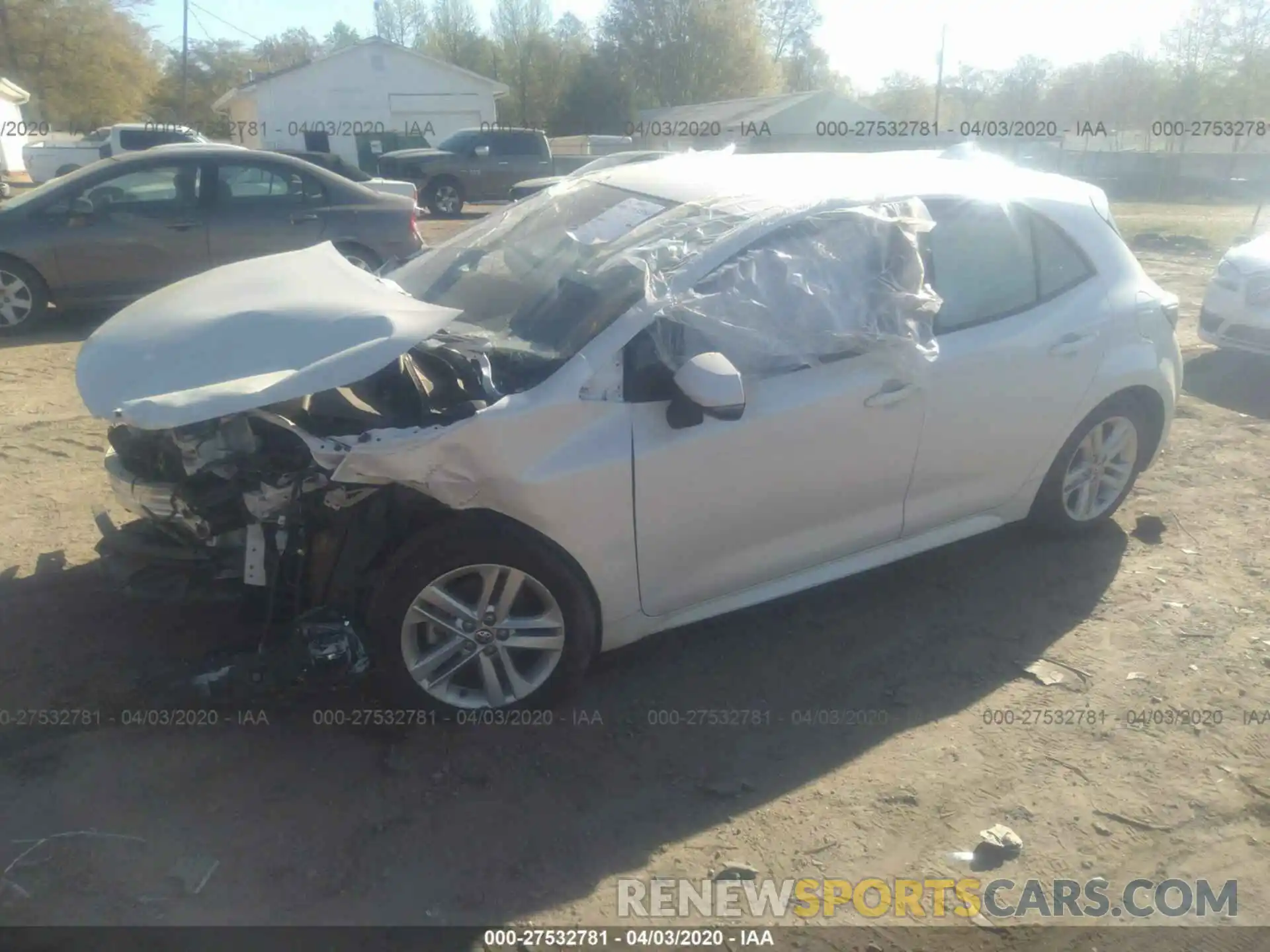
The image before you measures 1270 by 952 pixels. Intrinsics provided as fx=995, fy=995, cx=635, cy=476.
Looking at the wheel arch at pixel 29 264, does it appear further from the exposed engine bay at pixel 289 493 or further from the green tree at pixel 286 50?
the green tree at pixel 286 50

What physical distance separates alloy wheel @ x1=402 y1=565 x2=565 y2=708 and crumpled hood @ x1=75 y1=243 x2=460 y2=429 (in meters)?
0.75

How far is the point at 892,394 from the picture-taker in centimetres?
372

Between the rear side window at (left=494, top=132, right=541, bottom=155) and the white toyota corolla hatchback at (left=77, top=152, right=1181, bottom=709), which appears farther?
the rear side window at (left=494, top=132, right=541, bottom=155)

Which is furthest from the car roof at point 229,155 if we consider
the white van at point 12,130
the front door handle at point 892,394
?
the white van at point 12,130

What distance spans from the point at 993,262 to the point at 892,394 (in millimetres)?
860

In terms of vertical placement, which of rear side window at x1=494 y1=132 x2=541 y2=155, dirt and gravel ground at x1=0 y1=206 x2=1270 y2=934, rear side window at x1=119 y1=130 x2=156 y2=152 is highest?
rear side window at x1=119 y1=130 x2=156 y2=152

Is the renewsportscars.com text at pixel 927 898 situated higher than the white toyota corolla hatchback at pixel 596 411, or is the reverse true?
the white toyota corolla hatchback at pixel 596 411

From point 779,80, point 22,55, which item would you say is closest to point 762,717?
point 22,55

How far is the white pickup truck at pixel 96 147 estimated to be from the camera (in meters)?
22.2

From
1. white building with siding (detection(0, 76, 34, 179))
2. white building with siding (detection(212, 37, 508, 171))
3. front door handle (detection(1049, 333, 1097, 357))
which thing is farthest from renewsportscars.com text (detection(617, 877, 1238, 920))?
white building with siding (detection(0, 76, 34, 179))

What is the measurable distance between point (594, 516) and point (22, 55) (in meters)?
50.5

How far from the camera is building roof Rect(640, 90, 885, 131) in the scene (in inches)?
1396

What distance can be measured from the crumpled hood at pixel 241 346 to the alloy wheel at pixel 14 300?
558 cm

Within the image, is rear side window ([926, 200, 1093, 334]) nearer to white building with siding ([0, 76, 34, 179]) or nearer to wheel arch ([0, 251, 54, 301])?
wheel arch ([0, 251, 54, 301])
